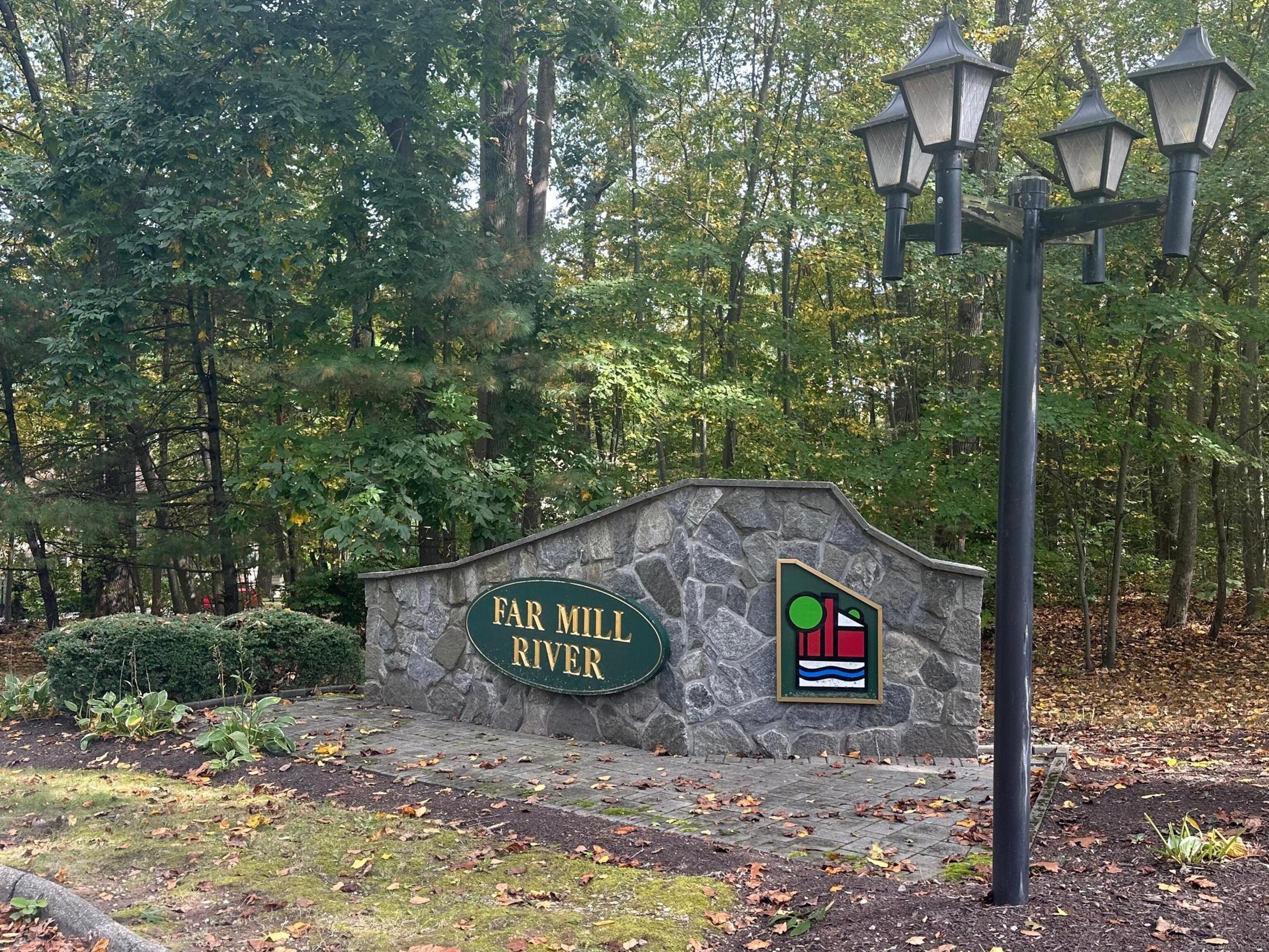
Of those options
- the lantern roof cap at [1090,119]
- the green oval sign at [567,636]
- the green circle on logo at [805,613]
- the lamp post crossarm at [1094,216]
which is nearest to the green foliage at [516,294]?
the green oval sign at [567,636]

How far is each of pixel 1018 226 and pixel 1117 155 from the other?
2.30ft

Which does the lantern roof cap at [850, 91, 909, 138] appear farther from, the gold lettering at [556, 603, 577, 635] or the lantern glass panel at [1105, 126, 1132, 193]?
the gold lettering at [556, 603, 577, 635]

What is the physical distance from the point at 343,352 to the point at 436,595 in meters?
4.32

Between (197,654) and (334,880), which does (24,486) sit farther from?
(334,880)

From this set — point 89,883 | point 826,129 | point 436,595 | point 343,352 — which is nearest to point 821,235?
point 826,129

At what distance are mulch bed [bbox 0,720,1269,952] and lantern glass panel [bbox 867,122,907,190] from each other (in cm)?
286

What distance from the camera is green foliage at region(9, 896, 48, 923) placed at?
4543 millimetres

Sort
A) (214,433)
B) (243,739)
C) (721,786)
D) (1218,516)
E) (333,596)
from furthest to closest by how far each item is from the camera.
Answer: (1218,516)
(214,433)
(333,596)
(243,739)
(721,786)

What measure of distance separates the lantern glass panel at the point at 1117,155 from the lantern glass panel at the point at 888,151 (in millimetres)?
860

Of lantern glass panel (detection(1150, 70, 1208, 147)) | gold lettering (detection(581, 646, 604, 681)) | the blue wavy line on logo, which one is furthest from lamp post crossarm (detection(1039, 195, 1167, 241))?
gold lettering (detection(581, 646, 604, 681))

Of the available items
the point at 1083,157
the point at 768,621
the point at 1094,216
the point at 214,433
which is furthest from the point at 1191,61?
the point at 214,433

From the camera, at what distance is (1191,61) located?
3.79m

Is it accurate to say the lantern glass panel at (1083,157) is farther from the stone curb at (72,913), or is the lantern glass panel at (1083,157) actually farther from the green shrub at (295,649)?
the green shrub at (295,649)

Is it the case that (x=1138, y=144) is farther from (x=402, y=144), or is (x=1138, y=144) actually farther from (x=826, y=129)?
(x=402, y=144)
